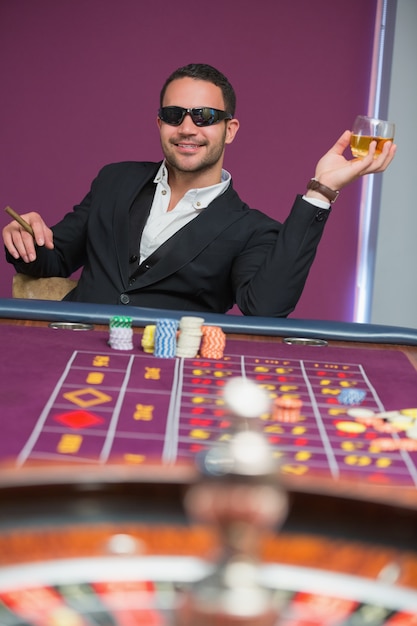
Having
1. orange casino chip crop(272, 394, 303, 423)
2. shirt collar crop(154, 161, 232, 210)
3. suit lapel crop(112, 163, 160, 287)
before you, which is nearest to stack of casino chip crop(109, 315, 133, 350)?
orange casino chip crop(272, 394, 303, 423)

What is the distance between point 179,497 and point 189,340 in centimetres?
96

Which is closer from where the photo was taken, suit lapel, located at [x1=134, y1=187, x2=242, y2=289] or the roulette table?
the roulette table

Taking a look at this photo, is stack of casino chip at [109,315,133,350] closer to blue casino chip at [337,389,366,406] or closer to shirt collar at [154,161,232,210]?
blue casino chip at [337,389,366,406]

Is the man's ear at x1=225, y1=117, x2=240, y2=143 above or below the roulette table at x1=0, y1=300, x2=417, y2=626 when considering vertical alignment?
above

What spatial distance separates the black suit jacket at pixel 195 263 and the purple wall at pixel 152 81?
1.84 meters

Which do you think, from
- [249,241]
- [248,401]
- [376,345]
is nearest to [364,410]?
[376,345]

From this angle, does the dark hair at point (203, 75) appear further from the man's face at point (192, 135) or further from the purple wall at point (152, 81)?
the purple wall at point (152, 81)

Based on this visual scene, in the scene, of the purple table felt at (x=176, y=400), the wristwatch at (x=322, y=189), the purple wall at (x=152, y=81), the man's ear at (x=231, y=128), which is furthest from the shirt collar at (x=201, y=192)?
the purple wall at (x=152, y=81)

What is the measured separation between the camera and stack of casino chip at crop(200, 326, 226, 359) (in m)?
1.77

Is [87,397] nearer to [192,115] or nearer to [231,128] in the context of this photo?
[192,115]

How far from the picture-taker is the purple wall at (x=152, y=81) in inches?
182

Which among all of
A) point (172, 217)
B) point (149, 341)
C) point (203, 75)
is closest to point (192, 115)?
point (203, 75)

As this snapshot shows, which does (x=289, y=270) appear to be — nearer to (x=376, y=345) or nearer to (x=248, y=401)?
(x=376, y=345)

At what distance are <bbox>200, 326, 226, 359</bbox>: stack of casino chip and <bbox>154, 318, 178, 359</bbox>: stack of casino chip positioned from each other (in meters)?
0.07
